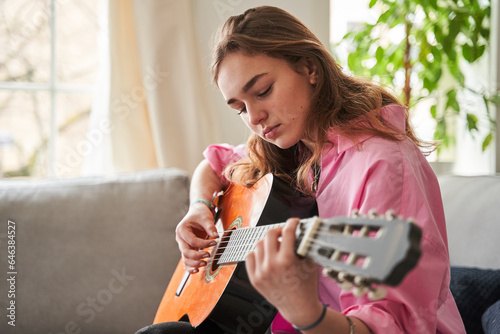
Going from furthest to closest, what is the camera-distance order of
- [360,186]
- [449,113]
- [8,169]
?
[449,113] < [8,169] < [360,186]

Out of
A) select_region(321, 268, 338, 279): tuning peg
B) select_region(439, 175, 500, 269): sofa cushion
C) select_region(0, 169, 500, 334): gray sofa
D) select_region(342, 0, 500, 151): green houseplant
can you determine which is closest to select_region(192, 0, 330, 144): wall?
select_region(342, 0, 500, 151): green houseplant

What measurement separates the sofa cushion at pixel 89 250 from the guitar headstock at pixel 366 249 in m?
1.15

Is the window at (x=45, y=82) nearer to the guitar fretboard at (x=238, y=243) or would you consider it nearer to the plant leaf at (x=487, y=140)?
the guitar fretboard at (x=238, y=243)

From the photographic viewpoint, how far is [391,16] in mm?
2221

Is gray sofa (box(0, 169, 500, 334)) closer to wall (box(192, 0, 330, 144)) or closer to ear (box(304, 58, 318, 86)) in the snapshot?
wall (box(192, 0, 330, 144))

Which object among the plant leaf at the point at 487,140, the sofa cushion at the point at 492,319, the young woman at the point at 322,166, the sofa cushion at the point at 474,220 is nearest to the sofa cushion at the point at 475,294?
the sofa cushion at the point at 492,319

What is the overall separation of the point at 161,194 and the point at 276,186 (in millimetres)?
803

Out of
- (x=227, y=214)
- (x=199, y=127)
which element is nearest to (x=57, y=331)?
(x=227, y=214)

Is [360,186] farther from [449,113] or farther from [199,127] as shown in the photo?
[449,113]

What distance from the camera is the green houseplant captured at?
214 cm

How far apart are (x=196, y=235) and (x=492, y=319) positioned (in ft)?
2.48

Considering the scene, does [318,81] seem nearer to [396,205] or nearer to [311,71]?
[311,71]

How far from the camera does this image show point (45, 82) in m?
2.14

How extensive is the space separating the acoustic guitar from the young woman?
0.04 metres
